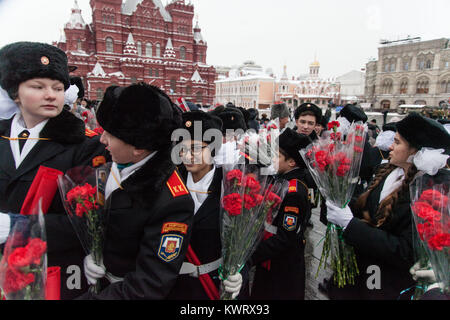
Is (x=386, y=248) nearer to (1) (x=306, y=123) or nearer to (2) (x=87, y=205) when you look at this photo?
(2) (x=87, y=205)

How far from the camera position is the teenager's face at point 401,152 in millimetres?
2077

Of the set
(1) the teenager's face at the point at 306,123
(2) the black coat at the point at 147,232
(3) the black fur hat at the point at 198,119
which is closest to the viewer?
(2) the black coat at the point at 147,232

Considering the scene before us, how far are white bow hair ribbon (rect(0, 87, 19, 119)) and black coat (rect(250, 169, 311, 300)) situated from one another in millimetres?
2159

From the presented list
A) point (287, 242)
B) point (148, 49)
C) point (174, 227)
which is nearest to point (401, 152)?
point (287, 242)

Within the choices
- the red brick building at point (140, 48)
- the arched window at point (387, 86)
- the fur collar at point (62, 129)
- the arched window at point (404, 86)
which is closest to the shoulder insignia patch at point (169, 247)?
the fur collar at point (62, 129)

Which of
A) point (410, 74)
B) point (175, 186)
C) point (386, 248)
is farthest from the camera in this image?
point (410, 74)

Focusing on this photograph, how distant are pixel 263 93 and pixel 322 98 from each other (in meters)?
14.5

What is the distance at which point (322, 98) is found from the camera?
62781 millimetres

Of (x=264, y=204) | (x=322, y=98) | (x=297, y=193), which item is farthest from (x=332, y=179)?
(x=322, y=98)

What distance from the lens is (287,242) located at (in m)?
2.23

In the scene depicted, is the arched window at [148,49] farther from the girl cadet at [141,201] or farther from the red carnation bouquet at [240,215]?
the red carnation bouquet at [240,215]

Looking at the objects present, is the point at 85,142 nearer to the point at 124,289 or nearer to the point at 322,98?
the point at 124,289

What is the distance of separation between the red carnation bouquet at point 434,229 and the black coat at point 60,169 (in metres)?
2.18

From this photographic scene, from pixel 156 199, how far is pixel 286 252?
5.15 ft
